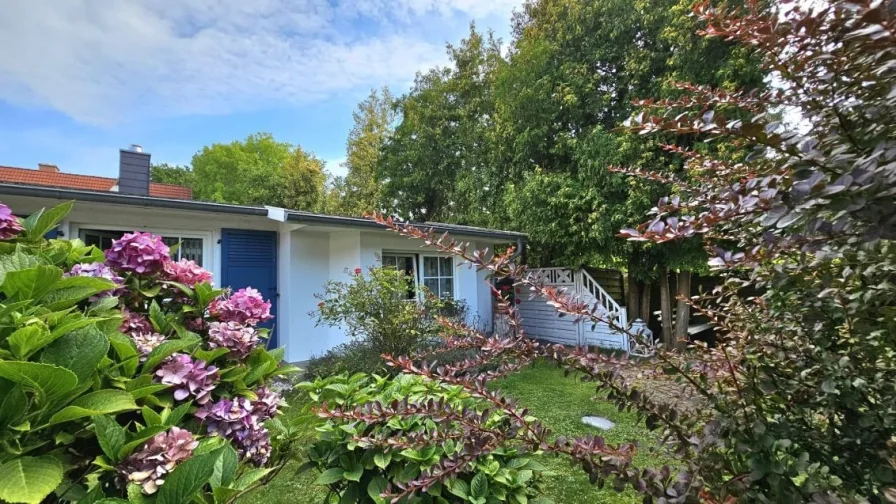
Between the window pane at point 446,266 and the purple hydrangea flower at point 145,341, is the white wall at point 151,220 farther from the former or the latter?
the purple hydrangea flower at point 145,341

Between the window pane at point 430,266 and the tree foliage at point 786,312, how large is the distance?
7023mm

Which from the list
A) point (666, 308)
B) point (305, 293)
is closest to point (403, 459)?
point (305, 293)

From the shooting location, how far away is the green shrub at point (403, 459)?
4.83 feet

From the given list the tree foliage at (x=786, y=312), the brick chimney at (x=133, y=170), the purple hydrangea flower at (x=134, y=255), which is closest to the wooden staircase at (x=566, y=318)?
the tree foliage at (x=786, y=312)

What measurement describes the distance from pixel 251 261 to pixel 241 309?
5.72 meters

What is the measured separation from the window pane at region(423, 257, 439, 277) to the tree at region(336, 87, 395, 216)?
417 inches

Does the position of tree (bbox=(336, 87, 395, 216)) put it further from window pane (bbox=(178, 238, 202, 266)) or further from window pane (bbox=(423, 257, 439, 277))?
window pane (bbox=(178, 238, 202, 266))

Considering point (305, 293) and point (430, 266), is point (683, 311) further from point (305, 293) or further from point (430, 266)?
point (305, 293)

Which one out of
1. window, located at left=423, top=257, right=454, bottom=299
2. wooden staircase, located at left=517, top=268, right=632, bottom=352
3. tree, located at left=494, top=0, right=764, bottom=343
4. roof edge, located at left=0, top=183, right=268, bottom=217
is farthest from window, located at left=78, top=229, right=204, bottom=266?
tree, located at left=494, top=0, right=764, bottom=343

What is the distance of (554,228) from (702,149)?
296cm

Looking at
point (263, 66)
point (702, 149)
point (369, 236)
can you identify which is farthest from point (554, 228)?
point (263, 66)

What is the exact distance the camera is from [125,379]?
3.43 ft

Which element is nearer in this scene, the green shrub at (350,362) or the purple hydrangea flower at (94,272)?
the purple hydrangea flower at (94,272)

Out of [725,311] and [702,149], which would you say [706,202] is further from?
[702,149]
